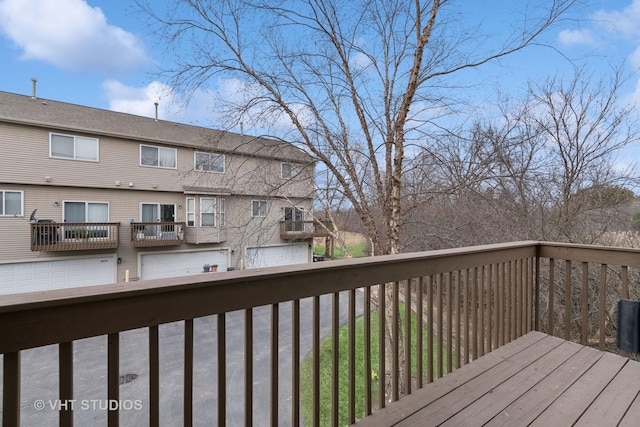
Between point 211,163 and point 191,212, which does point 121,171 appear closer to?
point 191,212

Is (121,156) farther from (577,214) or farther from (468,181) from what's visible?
(577,214)

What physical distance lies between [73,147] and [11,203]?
2.01 meters

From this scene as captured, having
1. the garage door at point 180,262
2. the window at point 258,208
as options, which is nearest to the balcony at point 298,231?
the window at point 258,208

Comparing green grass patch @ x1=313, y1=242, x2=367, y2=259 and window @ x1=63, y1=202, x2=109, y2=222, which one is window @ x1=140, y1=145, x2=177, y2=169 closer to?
window @ x1=63, y1=202, x2=109, y2=222

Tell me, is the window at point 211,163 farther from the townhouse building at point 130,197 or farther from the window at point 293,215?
the window at point 293,215

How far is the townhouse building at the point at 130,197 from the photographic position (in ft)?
14.0

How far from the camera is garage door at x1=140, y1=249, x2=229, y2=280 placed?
9.36 metres

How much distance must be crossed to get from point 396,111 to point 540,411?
354 cm

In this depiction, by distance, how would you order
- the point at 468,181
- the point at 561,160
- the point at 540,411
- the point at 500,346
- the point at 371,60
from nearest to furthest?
the point at 540,411
the point at 500,346
the point at 468,181
the point at 371,60
the point at 561,160

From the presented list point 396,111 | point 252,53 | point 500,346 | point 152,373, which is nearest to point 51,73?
point 252,53

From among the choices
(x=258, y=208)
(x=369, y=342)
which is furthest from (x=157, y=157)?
(x=369, y=342)

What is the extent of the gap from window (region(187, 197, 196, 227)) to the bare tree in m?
6.99

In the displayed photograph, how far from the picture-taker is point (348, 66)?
13.7 feet

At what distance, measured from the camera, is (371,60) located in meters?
4.21
